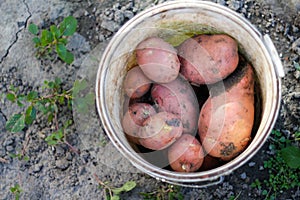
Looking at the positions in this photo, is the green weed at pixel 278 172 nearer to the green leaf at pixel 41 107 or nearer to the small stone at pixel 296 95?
the small stone at pixel 296 95

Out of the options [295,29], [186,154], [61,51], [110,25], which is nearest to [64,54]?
[61,51]

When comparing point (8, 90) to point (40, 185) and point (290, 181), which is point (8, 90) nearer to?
point (40, 185)

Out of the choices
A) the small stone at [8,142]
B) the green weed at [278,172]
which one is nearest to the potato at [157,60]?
the green weed at [278,172]

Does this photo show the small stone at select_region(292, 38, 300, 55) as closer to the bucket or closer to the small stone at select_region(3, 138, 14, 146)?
the bucket

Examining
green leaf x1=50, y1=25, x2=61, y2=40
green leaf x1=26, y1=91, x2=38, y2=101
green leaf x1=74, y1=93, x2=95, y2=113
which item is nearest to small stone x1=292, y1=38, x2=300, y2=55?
green leaf x1=74, y1=93, x2=95, y2=113

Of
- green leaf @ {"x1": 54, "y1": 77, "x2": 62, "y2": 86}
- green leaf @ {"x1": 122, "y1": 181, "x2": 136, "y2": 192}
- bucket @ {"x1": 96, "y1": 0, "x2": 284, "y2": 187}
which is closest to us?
bucket @ {"x1": 96, "y1": 0, "x2": 284, "y2": 187}
